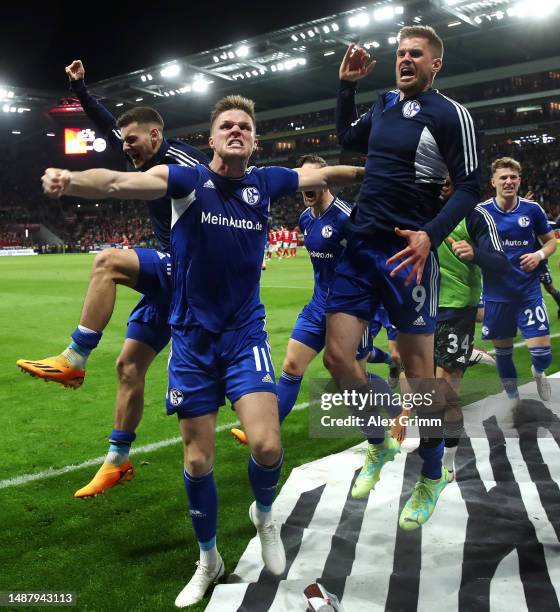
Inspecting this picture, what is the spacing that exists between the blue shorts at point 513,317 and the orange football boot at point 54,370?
3.90 m

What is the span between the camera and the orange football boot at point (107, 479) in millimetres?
4152

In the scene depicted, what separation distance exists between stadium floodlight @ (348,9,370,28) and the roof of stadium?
0.16ft

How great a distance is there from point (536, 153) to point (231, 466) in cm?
4434

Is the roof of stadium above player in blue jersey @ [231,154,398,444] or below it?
above

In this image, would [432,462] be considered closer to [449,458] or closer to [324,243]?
[449,458]

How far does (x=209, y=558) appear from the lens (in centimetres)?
324

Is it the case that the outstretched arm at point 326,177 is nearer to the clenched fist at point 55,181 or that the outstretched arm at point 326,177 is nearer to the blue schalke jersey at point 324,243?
the blue schalke jersey at point 324,243

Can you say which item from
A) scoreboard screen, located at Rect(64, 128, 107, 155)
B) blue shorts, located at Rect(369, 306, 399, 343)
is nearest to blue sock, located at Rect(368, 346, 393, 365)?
A: blue shorts, located at Rect(369, 306, 399, 343)

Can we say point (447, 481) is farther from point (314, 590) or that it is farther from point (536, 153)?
point (536, 153)

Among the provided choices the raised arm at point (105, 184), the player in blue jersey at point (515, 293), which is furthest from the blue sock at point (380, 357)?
the raised arm at point (105, 184)

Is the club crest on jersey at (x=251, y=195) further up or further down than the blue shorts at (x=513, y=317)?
further up

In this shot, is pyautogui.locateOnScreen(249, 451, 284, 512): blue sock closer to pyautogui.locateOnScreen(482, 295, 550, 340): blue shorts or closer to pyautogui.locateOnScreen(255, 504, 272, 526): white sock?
pyautogui.locateOnScreen(255, 504, 272, 526): white sock

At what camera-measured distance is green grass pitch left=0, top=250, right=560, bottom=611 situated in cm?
332

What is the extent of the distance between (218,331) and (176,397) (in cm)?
37
